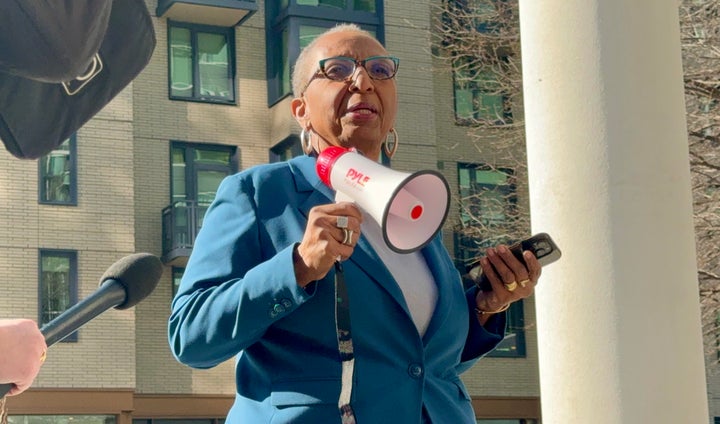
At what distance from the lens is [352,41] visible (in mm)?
3441

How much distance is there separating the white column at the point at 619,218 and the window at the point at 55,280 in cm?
2095

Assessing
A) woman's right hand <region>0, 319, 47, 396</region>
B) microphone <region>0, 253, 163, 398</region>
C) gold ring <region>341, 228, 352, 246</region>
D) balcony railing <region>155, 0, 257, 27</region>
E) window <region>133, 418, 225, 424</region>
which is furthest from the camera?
window <region>133, 418, 225, 424</region>

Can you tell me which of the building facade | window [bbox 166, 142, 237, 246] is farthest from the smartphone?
window [bbox 166, 142, 237, 246]

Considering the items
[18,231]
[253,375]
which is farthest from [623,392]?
[18,231]

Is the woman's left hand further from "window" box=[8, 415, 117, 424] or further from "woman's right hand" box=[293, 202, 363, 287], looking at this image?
"window" box=[8, 415, 117, 424]

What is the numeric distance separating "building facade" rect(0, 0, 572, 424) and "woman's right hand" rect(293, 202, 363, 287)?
23578mm

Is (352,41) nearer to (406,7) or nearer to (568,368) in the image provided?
(568,368)

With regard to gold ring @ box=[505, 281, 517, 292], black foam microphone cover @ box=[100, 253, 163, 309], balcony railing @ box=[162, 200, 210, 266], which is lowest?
gold ring @ box=[505, 281, 517, 292]

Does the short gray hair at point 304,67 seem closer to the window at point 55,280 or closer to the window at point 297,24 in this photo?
the window at point 55,280

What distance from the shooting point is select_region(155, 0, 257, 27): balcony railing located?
1096 inches

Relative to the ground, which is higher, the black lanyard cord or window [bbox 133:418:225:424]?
the black lanyard cord

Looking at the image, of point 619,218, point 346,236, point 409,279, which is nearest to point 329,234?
point 346,236

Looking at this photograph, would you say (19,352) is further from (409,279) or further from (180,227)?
(180,227)

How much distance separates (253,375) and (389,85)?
72 cm
